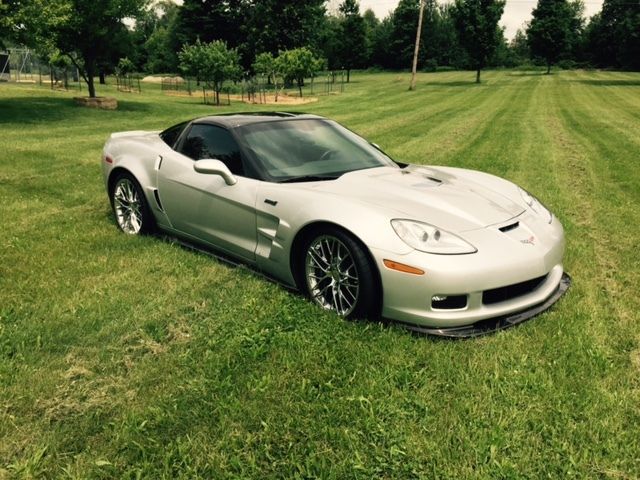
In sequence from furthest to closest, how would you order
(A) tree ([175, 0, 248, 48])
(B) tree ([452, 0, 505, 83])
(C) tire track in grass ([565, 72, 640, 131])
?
(A) tree ([175, 0, 248, 48]), (B) tree ([452, 0, 505, 83]), (C) tire track in grass ([565, 72, 640, 131])

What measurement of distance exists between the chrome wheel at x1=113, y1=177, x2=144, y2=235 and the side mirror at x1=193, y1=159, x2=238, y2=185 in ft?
4.72

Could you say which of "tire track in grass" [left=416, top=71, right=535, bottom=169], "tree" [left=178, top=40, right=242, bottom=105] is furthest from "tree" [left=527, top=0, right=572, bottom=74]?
"tree" [left=178, top=40, right=242, bottom=105]

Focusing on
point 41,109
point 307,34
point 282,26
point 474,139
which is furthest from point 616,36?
point 41,109

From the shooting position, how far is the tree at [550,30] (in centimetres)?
5594

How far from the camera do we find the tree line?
65.5ft

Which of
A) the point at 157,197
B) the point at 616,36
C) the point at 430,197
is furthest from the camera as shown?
the point at 616,36

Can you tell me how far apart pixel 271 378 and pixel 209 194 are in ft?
6.61

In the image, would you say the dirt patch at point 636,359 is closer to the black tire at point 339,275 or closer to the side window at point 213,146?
the black tire at point 339,275

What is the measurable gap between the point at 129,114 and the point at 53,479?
19.9 metres

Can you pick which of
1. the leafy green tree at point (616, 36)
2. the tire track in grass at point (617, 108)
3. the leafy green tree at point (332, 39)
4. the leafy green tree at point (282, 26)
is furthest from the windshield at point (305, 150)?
the leafy green tree at point (616, 36)

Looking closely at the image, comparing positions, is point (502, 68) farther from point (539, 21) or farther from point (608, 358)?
point (608, 358)

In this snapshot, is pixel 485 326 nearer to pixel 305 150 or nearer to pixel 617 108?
pixel 305 150

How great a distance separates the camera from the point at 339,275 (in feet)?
11.9

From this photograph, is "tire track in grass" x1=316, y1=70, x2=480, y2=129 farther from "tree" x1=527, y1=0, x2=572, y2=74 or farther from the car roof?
"tree" x1=527, y1=0, x2=572, y2=74
